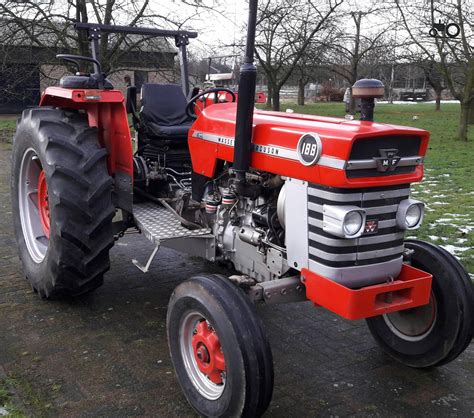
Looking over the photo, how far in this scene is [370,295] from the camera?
2641 mm

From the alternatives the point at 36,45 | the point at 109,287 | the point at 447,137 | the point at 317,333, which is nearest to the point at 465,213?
the point at 317,333

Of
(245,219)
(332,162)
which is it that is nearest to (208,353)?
(245,219)

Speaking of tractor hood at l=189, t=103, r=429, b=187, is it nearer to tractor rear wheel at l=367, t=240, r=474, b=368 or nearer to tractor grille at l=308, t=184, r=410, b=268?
tractor grille at l=308, t=184, r=410, b=268

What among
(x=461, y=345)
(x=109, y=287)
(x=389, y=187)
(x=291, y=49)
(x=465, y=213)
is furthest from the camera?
(x=291, y=49)

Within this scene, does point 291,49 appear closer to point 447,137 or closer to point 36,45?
point 447,137

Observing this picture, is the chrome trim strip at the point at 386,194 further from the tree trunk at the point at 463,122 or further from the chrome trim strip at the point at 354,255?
the tree trunk at the point at 463,122

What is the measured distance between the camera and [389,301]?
2.80m

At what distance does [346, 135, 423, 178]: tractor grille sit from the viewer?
2.60 metres

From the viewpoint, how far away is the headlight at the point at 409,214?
2814mm

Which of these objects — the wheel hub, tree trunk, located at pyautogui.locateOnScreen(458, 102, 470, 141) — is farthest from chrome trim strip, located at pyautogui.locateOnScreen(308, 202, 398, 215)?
tree trunk, located at pyautogui.locateOnScreen(458, 102, 470, 141)

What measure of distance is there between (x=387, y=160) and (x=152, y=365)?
5.89 ft

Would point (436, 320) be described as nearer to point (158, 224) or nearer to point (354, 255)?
point (354, 255)

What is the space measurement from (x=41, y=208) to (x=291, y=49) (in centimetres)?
1370

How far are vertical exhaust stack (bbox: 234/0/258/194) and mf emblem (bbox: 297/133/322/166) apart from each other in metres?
0.35
